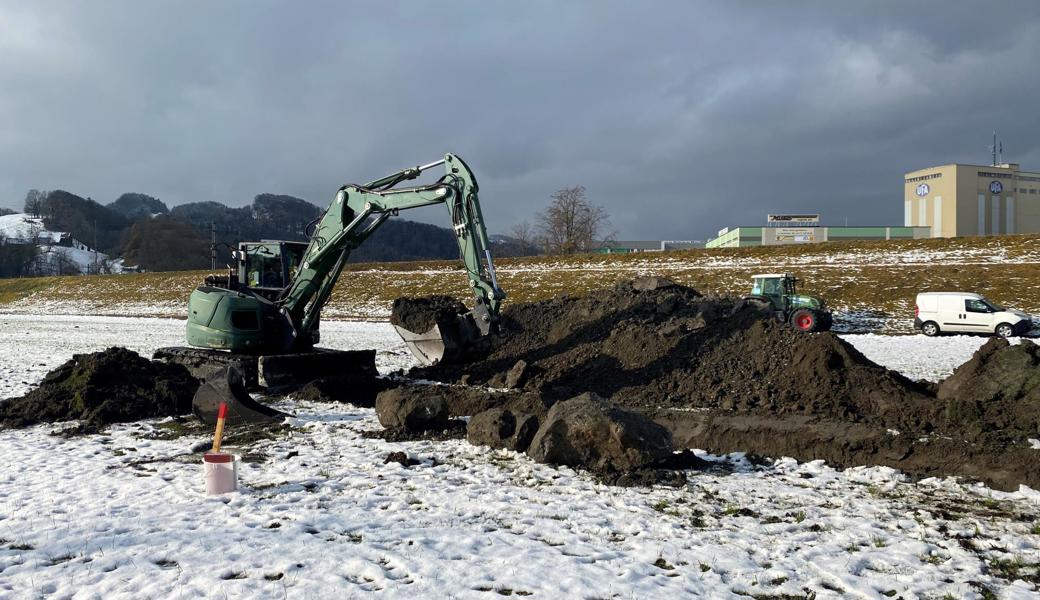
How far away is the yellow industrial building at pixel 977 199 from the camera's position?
268 ft

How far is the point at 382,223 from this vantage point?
12867mm

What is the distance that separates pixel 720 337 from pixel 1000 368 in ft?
13.9

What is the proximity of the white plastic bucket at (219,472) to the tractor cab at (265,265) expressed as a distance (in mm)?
8357

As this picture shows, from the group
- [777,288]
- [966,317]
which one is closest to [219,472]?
[777,288]

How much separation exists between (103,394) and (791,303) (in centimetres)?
2259

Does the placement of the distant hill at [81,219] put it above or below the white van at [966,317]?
above

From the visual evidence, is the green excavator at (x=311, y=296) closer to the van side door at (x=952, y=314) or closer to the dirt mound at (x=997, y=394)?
the dirt mound at (x=997, y=394)

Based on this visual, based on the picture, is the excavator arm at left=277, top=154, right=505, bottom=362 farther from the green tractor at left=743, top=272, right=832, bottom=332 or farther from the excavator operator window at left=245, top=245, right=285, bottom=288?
the green tractor at left=743, top=272, right=832, bottom=332

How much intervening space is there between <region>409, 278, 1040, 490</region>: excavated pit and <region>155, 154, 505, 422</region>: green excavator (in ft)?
3.87

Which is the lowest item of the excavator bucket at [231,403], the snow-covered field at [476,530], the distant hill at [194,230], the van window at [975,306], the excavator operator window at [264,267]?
the snow-covered field at [476,530]

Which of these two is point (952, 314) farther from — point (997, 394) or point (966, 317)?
point (997, 394)

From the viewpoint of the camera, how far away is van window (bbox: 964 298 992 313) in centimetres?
2370

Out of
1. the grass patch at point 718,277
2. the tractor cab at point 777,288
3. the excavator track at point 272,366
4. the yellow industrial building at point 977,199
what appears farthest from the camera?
the yellow industrial building at point 977,199

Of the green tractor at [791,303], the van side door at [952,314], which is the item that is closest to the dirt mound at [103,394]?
the green tractor at [791,303]
